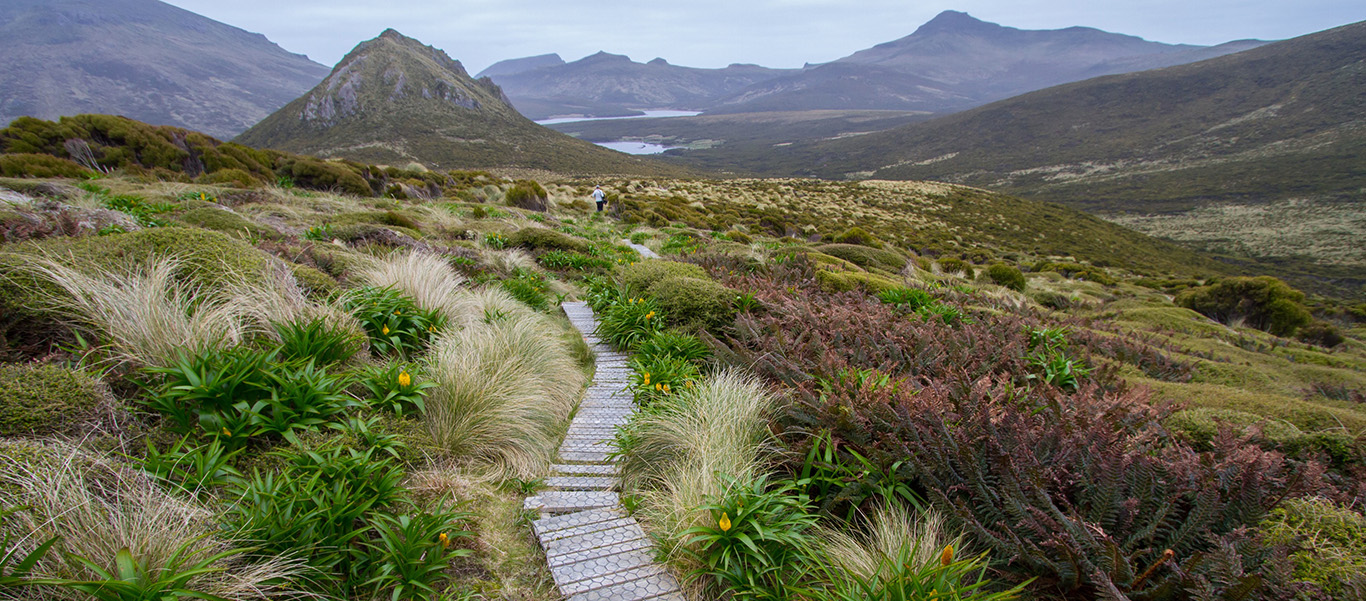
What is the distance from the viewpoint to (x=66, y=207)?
18.5ft

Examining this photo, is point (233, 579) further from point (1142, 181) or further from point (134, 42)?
point (134, 42)

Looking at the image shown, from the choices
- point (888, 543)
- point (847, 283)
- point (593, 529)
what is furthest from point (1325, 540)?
point (847, 283)

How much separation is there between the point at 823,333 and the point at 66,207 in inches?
314

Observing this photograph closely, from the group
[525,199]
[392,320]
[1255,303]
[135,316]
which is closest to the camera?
[135,316]

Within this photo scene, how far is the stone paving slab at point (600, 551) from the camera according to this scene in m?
2.64

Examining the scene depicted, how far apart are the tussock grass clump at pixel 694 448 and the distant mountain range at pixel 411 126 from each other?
182 ft

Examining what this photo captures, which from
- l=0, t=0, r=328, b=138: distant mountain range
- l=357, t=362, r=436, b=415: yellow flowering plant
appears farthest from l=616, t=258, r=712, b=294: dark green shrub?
l=0, t=0, r=328, b=138: distant mountain range

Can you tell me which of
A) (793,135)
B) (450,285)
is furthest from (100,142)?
(793,135)

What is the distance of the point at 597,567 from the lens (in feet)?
8.61

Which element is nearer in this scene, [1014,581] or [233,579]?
[233,579]

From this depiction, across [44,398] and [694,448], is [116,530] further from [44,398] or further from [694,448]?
[694,448]

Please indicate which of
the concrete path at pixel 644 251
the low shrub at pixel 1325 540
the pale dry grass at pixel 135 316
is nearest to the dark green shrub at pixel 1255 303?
the concrete path at pixel 644 251

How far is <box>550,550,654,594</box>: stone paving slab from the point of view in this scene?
2.52m

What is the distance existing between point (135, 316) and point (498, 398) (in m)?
2.10
